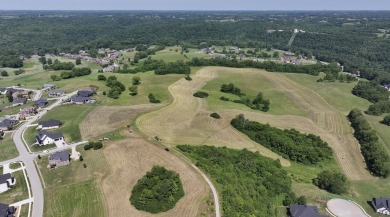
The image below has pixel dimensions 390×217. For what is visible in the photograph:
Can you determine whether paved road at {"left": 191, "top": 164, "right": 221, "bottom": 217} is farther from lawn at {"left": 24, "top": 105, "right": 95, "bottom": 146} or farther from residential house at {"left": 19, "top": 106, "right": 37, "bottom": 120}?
residential house at {"left": 19, "top": 106, "right": 37, "bottom": 120}

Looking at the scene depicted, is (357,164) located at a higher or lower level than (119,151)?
lower

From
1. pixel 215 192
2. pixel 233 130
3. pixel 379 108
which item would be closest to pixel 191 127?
pixel 233 130

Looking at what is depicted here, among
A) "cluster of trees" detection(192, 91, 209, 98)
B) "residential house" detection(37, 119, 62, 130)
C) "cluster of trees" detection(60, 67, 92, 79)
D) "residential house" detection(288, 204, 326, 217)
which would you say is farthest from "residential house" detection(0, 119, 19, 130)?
"residential house" detection(288, 204, 326, 217)

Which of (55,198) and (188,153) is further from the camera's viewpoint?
(188,153)

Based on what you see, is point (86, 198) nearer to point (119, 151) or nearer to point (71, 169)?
point (71, 169)

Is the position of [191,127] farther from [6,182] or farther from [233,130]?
[6,182]

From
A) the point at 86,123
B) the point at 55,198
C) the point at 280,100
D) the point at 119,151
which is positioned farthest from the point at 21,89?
the point at 280,100

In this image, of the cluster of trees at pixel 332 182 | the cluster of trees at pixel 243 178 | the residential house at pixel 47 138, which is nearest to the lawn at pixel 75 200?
the cluster of trees at pixel 243 178
